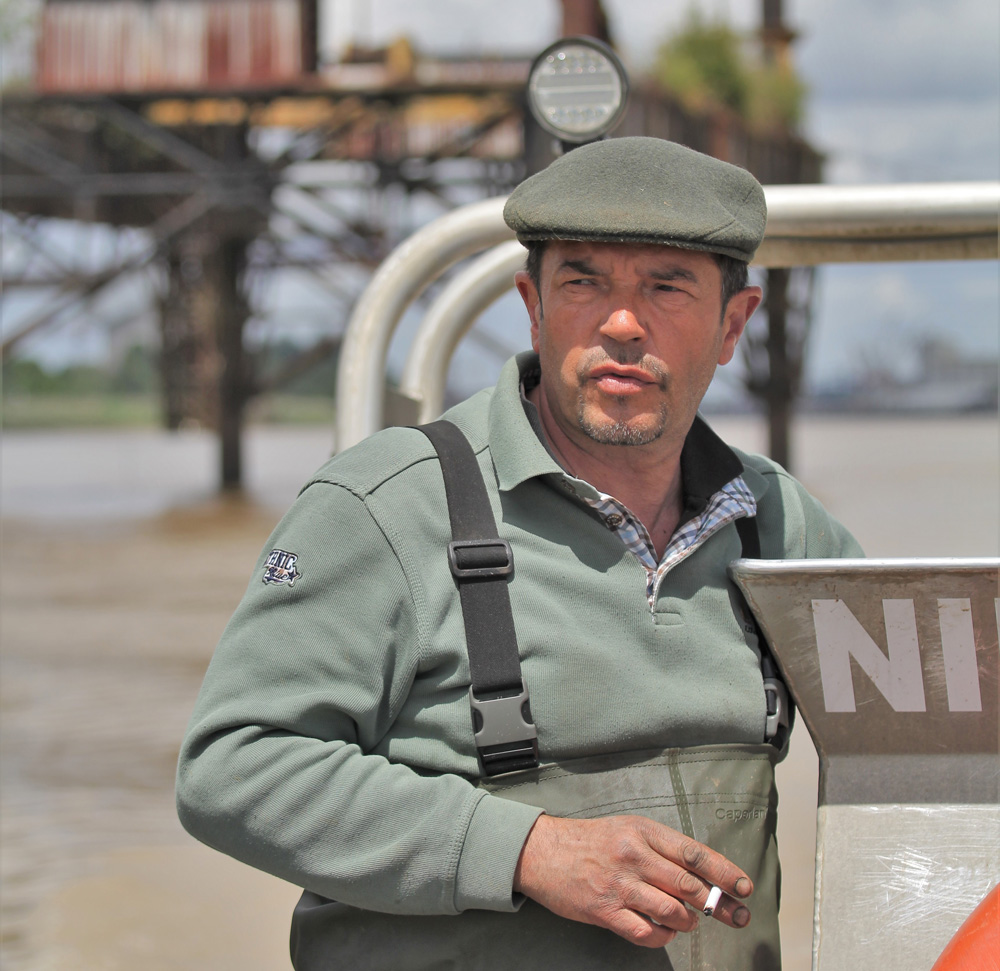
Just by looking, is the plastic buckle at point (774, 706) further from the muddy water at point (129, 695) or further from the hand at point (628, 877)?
the muddy water at point (129, 695)

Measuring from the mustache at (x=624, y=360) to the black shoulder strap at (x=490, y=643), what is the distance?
237mm

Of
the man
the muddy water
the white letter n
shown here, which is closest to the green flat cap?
the man

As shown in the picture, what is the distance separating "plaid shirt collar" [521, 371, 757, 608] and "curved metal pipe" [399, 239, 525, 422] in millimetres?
468

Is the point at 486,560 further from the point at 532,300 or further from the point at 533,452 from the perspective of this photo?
the point at 532,300

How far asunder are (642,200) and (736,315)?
0.97ft

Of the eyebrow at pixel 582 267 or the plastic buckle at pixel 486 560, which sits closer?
the plastic buckle at pixel 486 560

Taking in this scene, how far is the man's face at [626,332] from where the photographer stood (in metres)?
1.56

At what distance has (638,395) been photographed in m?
1.60

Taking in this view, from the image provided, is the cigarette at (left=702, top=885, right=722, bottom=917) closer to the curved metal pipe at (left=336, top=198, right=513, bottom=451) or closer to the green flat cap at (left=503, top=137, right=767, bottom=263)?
the green flat cap at (left=503, top=137, right=767, bottom=263)

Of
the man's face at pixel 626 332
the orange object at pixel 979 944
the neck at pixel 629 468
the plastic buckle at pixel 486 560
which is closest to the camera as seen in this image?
the orange object at pixel 979 944

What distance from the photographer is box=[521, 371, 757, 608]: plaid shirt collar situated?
1581 mm

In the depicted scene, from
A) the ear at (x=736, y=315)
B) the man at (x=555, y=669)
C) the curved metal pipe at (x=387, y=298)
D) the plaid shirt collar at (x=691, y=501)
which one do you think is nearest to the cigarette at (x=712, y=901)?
the man at (x=555, y=669)

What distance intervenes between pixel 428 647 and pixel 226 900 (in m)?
2.85

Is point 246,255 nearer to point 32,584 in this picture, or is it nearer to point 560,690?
point 32,584
